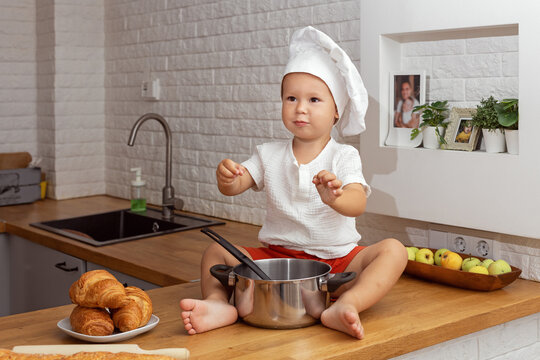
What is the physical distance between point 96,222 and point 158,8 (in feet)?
3.29

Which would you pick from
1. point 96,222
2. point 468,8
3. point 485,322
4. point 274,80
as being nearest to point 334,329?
point 485,322

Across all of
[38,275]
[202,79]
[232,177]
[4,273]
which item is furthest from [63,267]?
[232,177]

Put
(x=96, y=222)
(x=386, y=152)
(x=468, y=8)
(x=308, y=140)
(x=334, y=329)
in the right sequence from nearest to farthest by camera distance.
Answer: (x=334, y=329) < (x=308, y=140) < (x=468, y=8) < (x=386, y=152) < (x=96, y=222)

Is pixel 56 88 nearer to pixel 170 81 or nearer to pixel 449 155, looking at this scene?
pixel 170 81

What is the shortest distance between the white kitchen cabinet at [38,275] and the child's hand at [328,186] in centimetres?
123

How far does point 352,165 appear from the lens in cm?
168

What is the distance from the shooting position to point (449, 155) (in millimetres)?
1950

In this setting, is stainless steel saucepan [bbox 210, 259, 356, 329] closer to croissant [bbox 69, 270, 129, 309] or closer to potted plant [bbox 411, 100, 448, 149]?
croissant [bbox 69, 270, 129, 309]

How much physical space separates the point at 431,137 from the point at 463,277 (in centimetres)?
44

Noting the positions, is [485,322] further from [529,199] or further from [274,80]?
[274,80]

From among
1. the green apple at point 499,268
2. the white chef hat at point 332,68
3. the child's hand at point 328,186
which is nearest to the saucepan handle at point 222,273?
the child's hand at point 328,186

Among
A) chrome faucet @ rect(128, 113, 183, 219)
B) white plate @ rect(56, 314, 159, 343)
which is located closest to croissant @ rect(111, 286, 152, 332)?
white plate @ rect(56, 314, 159, 343)

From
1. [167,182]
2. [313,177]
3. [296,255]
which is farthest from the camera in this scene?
[167,182]

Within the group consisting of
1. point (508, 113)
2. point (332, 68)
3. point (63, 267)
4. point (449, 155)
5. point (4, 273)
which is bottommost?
point (4, 273)
